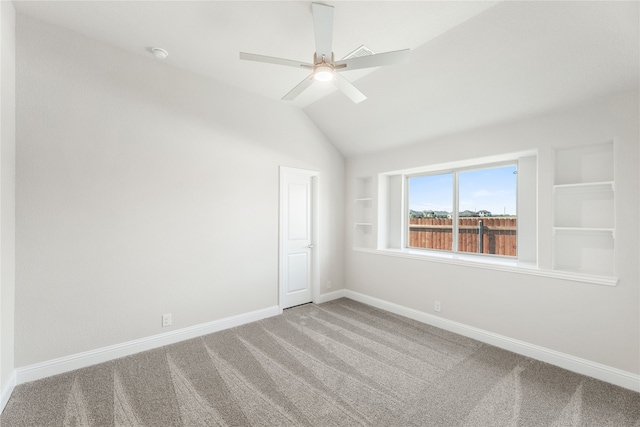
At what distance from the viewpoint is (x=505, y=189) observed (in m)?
3.40

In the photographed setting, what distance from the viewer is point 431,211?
13.7 ft

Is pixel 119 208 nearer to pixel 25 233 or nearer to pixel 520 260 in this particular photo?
pixel 25 233

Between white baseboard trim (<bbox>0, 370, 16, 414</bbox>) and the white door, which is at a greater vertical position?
the white door

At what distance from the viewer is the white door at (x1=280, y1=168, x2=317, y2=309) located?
3.99 m

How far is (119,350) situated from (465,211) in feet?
15.0

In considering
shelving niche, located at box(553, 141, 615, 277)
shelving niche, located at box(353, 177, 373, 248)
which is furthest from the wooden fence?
shelving niche, located at box(353, 177, 373, 248)

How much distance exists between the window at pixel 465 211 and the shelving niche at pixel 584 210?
0.59 metres

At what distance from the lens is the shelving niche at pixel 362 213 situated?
15.2 ft

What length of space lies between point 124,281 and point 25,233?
0.87 metres

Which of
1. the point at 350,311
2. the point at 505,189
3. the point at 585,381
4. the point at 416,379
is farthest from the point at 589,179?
the point at 350,311

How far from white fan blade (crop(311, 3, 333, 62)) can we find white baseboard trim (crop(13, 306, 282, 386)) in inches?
125

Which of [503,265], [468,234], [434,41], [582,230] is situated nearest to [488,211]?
[468,234]

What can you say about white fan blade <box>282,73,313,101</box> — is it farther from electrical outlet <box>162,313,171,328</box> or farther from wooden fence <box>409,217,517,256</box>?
wooden fence <box>409,217,517,256</box>

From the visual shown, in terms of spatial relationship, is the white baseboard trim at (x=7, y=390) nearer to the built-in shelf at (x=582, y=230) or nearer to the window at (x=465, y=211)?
the window at (x=465, y=211)
